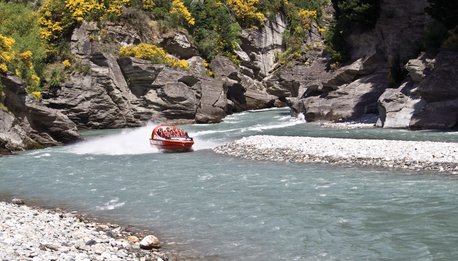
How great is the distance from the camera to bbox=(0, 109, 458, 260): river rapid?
11.6 m

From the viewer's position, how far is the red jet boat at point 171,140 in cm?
3042

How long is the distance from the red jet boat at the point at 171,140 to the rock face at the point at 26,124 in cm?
961

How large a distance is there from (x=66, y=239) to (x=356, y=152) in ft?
54.3

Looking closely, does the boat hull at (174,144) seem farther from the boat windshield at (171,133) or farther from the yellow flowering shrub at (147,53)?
the yellow flowering shrub at (147,53)

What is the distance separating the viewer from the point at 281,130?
39.3 m

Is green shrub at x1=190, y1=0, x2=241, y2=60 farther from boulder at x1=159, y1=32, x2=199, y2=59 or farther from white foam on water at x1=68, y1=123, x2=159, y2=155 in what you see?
white foam on water at x1=68, y1=123, x2=159, y2=155

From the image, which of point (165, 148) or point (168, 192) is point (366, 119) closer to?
point (165, 148)

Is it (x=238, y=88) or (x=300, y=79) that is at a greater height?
(x=300, y=79)

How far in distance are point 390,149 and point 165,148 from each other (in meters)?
14.9

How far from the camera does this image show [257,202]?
16.2 metres

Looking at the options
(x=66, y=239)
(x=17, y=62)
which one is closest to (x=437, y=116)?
(x=66, y=239)

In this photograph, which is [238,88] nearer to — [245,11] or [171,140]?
[245,11]

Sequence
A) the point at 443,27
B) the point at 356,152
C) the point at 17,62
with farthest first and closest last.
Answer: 1. the point at 17,62
2. the point at 443,27
3. the point at 356,152

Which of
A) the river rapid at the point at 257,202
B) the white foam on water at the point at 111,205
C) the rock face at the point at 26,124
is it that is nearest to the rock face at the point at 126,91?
the rock face at the point at 26,124
